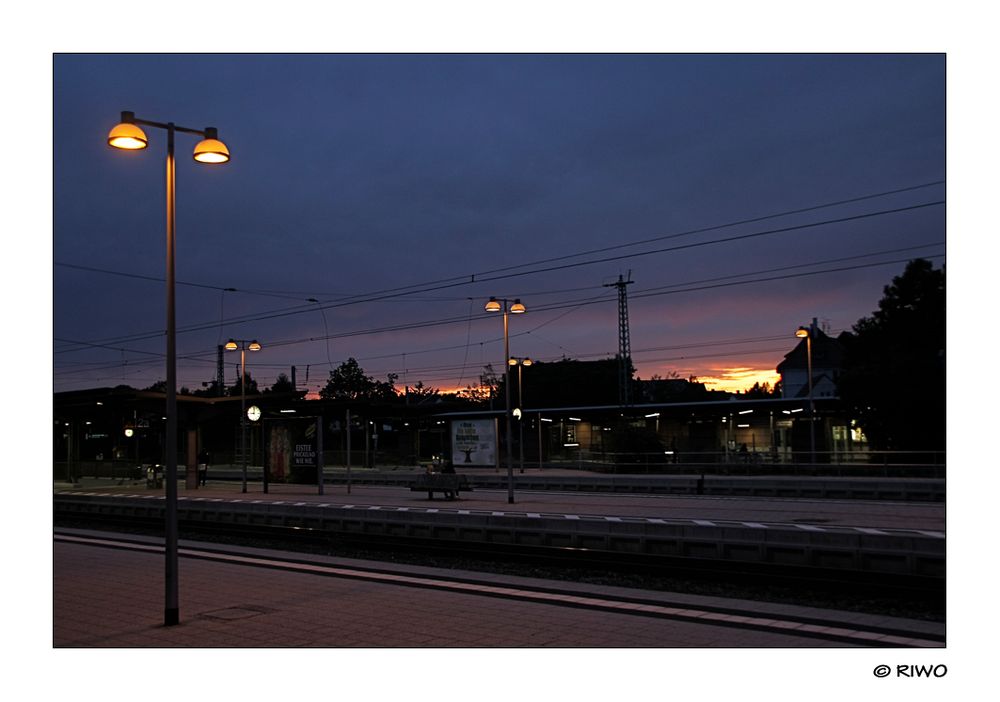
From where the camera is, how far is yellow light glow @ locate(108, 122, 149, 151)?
32.9ft

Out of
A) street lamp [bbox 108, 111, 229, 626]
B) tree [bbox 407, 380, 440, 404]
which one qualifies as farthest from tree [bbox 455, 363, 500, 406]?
street lamp [bbox 108, 111, 229, 626]

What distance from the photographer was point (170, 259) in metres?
10.4

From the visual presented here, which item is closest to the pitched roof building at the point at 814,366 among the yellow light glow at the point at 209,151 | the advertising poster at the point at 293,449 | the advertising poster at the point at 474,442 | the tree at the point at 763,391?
the tree at the point at 763,391

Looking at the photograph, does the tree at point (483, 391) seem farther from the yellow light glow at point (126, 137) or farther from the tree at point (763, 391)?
the yellow light glow at point (126, 137)

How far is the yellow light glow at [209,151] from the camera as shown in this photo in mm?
10469

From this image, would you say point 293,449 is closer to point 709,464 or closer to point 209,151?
point 709,464

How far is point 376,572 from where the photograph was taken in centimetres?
1457

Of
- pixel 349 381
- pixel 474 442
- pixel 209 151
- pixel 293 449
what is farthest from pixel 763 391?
pixel 209 151

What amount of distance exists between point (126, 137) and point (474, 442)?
3661 centimetres

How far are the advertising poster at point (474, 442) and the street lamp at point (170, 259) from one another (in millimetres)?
34325

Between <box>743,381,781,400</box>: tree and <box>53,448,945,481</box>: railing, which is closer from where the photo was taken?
<box>53,448,945,481</box>: railing

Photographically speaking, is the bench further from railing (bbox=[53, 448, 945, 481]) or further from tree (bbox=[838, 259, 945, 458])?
tree (bbox=[838, 259, 945, 458])

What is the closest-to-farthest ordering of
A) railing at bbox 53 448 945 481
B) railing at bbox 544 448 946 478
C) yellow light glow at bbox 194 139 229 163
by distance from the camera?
yellow light glow at bbox 194 139 229 163 < railing at bbox 544 448 946 478 < railing at bbox 53 448 945 481

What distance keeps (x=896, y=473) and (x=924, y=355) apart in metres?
7.24
